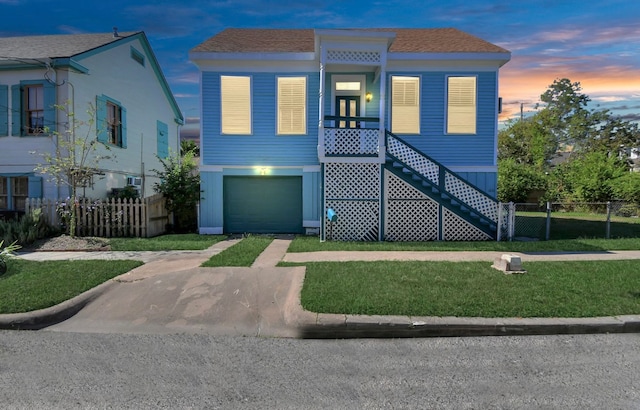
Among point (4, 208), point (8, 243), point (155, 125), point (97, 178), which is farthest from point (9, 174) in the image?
point (155, 125)

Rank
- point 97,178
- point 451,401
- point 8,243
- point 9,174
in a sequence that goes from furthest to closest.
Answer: point 97,178
point 9,174
point 8,243
point 451,401

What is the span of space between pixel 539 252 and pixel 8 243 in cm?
1329

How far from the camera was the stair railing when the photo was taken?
1141cm

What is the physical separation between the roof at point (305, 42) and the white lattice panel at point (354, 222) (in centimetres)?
554

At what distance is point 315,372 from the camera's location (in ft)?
12.7

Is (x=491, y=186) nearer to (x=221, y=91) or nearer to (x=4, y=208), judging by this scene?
(x=221, y=91)

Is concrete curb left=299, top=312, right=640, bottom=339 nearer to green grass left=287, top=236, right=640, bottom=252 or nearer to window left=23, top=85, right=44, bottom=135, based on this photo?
green grass left=287, top=236, right=640, bottom=252

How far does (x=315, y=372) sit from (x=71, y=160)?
34.6ft

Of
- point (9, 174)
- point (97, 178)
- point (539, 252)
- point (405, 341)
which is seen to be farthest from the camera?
point (97, 178)

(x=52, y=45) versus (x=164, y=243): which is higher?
(x=52, y=45)

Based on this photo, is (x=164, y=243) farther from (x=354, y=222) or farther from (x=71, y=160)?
(x=354, y=222)

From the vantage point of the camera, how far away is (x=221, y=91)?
12.9m

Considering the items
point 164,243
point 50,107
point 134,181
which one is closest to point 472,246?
point 164,243


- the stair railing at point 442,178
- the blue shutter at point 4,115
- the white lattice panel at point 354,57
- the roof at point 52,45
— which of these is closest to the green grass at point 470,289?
the stair railing at point 442,178
